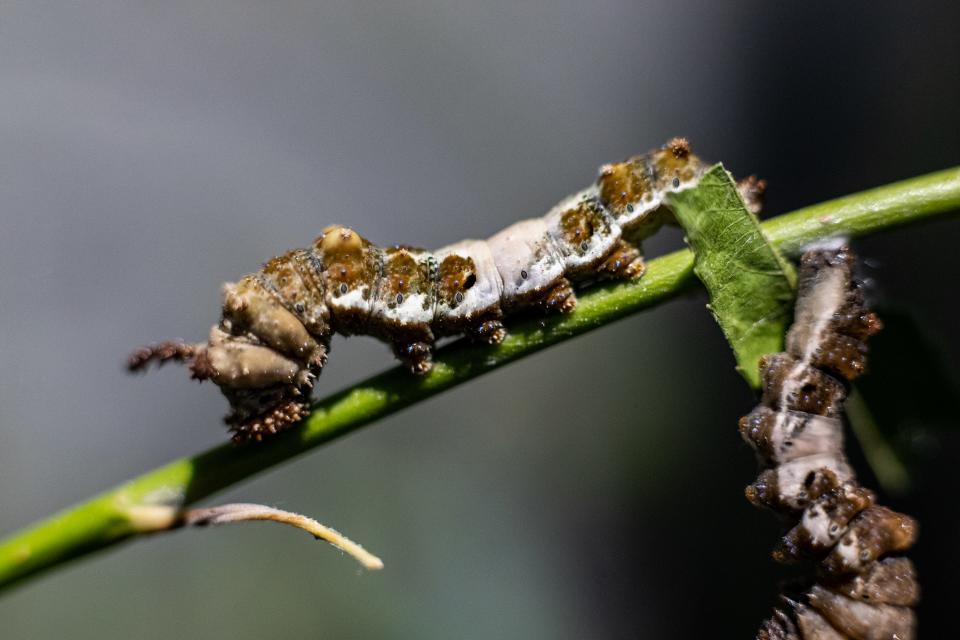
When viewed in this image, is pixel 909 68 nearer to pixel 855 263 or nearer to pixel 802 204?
pixel 802 204

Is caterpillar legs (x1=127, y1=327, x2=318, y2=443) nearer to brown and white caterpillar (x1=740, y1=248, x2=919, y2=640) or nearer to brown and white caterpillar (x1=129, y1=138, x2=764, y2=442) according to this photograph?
brown and white caterpillar (x1=129, y1=138, x2=764, y2=442)

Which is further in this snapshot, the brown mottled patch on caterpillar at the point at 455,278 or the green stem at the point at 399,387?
the brown mottled patch on caterpillar at the point at 455,278

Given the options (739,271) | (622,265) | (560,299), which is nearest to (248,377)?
(560,299)

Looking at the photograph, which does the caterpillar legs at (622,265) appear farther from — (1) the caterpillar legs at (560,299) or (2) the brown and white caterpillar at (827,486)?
(2) the brown and white caterpillar at (827,486)

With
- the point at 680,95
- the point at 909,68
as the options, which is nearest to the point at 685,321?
the point at 680,95

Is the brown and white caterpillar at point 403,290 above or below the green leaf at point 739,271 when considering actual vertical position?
above

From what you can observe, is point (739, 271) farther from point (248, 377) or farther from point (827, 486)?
point (248, 377)

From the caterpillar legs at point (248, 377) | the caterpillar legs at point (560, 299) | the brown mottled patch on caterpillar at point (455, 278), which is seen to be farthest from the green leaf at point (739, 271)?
the caterpillar legs at point (248, 377)
